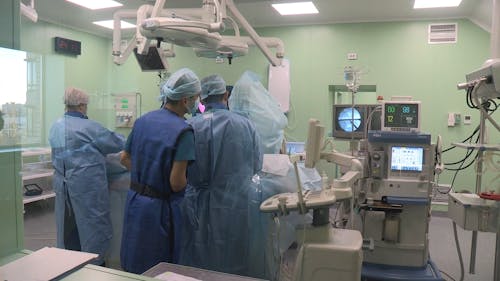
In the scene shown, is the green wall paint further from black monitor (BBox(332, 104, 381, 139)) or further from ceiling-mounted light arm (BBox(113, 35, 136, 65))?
black monitor (BBox(332, 104, 381, 139))

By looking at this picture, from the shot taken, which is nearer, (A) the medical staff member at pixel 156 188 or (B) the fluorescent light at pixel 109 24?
(A) the medical staff member at pixel 156 188

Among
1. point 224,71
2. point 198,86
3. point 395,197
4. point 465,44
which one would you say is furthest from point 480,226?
point 224,71

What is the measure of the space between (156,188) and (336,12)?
3.86 metres

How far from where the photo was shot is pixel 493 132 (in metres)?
4.90

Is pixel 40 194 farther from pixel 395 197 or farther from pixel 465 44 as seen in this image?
pixel 465 44

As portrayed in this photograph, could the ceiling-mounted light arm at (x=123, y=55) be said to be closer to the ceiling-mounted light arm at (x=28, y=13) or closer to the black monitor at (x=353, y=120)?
the ceiling-mounted light arm at (x=28, y=13)

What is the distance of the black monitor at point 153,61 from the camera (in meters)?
2.89

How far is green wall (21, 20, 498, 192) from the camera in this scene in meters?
5.06

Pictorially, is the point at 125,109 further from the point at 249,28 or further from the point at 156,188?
the point at 156,188

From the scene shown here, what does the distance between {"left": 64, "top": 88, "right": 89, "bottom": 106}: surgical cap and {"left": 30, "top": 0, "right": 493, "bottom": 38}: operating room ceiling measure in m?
1.94

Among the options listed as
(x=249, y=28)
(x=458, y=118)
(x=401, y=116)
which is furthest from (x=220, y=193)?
(x=458, y=118)

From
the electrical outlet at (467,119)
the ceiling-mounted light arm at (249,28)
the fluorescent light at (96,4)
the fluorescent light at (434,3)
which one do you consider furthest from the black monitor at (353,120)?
the fluorescent light at (96,4)

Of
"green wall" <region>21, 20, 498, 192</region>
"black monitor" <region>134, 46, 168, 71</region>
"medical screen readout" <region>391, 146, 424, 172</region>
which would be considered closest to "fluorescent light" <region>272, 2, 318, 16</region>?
"green wall" <region>21, 20, 498, 192</region>

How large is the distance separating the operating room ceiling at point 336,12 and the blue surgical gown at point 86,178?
220cm
